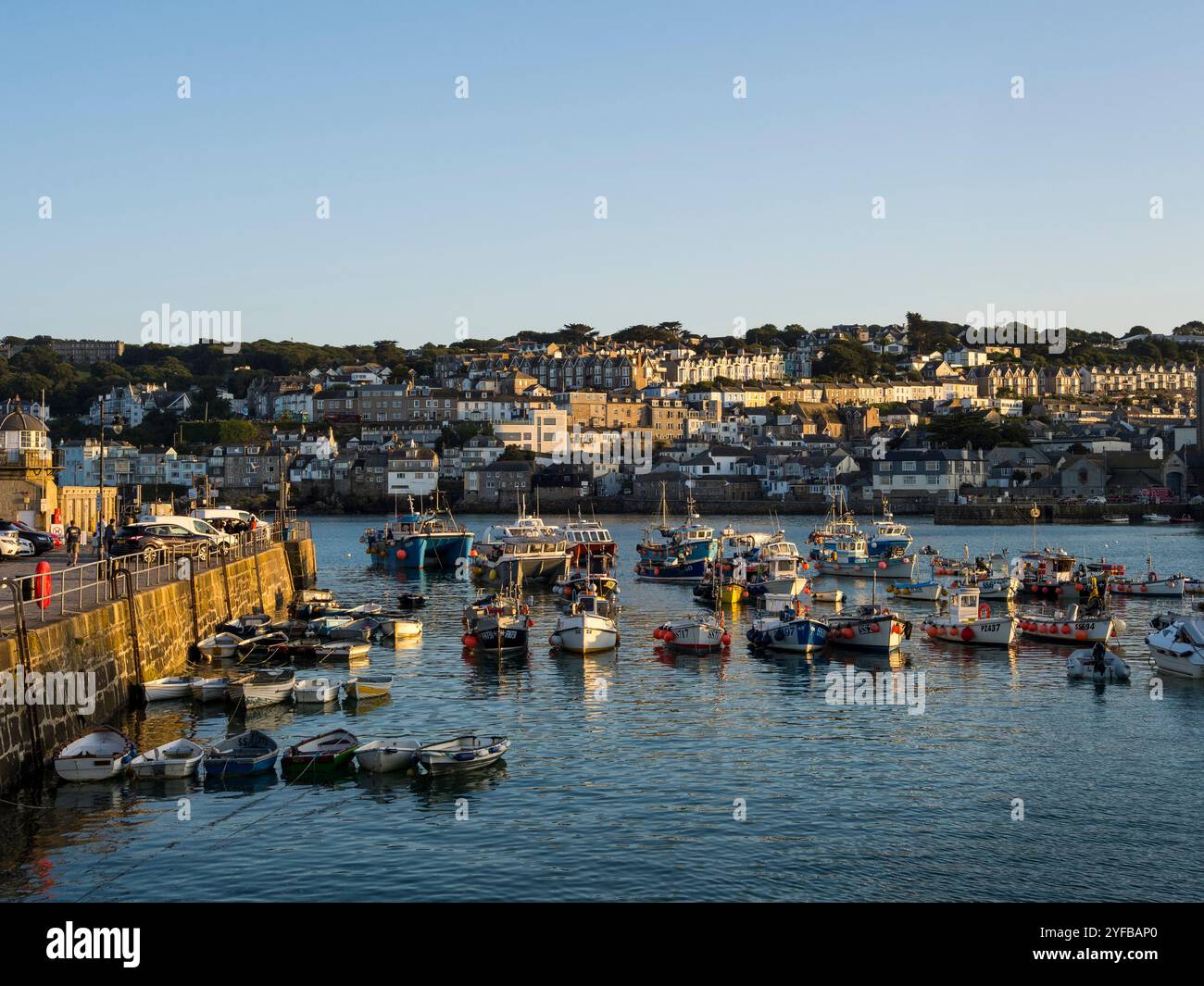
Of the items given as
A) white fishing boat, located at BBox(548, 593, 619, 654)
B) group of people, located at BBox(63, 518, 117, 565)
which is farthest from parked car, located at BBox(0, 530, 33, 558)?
white fishing boat, located at BBox(548, 593, 619, 654)

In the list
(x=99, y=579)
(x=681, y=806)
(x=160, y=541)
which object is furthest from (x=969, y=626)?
(x=160, y=541)

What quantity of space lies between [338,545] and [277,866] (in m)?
87.7

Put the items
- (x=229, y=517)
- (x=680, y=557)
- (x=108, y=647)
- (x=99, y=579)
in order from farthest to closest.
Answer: (x=680, y=557)
(x=229, y=517)
(x=99, y=579)
(x=108, y=647)

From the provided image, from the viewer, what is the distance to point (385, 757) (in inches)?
909

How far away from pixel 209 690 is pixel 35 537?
17.5 metres

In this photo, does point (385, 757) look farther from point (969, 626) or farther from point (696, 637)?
point (969, 626)

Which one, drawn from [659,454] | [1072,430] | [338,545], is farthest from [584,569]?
[1072,430]

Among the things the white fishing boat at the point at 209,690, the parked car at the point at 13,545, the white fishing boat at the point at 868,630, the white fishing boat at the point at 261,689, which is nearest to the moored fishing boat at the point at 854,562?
the white fishing boat at the point at 868,630

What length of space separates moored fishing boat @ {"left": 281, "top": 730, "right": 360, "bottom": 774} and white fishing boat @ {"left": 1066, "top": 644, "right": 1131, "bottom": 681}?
2055cm

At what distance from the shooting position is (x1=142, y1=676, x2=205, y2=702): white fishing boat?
2855 centimetres

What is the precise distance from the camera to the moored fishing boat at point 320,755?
2295 cm

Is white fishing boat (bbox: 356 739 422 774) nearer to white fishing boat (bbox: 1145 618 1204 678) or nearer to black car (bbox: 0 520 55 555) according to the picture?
white fishing boat (bbox: 1145 618 1204 678)

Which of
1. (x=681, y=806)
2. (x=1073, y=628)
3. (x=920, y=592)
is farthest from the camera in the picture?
(x=920, y=592)
